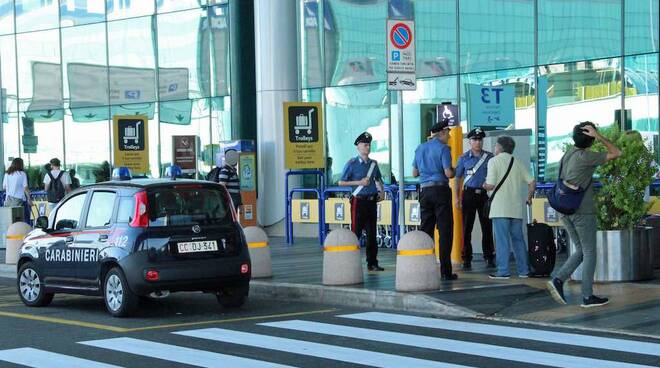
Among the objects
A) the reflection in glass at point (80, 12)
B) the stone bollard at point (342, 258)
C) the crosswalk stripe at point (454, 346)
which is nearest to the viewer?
the crosswalk stripe at point (454, 346)

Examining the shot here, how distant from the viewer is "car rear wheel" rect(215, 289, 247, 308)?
1281 centimetres

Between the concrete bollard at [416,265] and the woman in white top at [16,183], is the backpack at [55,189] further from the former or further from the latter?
the concrete bollard at [416,265]

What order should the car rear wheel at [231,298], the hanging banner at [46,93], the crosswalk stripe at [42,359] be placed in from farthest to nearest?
the hanging banner at [46,93] < the car rear wheel at [231,298] < the crosswalk stripe at [42,359]

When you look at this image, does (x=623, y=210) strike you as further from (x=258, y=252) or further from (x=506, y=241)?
(x=258, y=252)

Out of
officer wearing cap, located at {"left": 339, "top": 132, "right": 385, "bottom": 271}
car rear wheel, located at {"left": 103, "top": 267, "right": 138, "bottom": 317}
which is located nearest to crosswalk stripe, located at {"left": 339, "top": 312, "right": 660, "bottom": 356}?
car rear wheel, located at {"left": 103, "top": 267, "right": 138, "bottom": 317}

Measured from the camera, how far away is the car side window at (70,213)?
43.0ft

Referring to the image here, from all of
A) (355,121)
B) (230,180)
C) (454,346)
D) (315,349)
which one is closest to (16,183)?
(230,180)

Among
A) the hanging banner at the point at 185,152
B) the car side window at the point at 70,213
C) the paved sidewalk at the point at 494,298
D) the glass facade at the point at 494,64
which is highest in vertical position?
the glass facade at the point at 494,64

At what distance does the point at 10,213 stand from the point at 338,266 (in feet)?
39.3

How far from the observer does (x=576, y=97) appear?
22.1 meters

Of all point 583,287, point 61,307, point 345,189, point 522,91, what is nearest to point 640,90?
point 522,91

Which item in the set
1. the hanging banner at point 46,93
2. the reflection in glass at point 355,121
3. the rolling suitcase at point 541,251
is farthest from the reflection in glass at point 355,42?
the rolling suitcase at point 541,251

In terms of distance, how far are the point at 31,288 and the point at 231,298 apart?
264 cm

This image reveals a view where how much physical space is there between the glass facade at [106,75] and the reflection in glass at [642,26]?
12.1m
